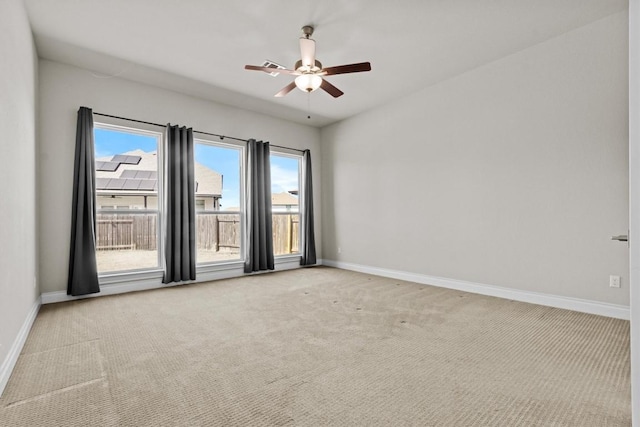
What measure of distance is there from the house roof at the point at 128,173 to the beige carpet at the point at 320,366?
Result: 1.59m

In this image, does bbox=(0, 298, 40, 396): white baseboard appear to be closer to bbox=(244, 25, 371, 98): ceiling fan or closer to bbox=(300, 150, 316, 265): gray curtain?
bbox=(244, 25, 371, 98): ceiling fan

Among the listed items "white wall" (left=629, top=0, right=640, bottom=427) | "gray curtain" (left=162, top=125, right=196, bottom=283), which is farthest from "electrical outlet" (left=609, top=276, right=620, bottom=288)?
"gray curtain" (left=162, top=125, right=196, bottom=283)

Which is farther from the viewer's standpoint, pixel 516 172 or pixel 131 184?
pixel 131 184

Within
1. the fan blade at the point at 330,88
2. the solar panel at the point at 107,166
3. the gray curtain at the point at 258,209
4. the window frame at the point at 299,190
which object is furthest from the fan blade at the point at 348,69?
the solar panel at the point at 107,166

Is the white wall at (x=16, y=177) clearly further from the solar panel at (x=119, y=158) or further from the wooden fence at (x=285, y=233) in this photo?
the wooden fence at (x=285, y=233)

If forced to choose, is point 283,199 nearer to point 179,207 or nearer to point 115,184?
point 179,207

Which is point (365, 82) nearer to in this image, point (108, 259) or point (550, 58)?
point (550, 58)

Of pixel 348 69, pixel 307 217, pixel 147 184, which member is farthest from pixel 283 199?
pixel 348 69

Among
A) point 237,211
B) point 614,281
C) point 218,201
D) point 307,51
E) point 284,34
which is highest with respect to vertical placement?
point 284,34

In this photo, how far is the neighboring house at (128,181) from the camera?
4332 mm

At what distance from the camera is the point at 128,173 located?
4.57 meters

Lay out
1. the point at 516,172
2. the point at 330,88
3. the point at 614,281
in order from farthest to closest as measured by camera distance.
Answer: the point at 516,172 < the point at 330,88 < the point at 614,281

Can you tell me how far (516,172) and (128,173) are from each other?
16.6 feet

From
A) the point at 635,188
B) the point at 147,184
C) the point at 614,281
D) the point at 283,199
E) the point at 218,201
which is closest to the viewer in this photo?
the point at 635,188
